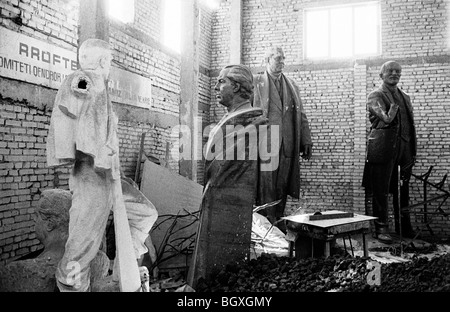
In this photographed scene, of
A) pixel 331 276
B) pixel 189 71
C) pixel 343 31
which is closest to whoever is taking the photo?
pixel 331 276

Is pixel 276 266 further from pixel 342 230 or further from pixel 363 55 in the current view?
pixel 363 55

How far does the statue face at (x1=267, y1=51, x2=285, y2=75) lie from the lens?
267 inches

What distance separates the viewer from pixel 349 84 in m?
9.89

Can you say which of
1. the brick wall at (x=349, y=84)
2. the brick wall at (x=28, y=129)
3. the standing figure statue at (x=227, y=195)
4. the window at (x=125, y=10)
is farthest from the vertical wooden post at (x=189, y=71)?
the standing figure statue at (x=227, y=195)

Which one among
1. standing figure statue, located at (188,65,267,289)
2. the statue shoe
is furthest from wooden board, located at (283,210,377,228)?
the statue shoe

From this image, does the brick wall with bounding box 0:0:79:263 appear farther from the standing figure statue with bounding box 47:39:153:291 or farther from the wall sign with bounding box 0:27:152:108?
the standing figure statue with bounding box 47:39:153:291

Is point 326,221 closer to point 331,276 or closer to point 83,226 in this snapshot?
point 331,276

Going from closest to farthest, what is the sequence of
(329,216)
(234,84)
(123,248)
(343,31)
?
(123,248) < (234,84) < (329,216) < (343,31)

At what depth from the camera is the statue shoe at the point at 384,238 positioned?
6911 mm

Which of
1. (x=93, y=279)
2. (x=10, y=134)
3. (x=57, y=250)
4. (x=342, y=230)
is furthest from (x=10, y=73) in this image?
(x=342, y=230)

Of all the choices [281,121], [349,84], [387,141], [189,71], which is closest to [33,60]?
[281,121]

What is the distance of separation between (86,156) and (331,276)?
2.62 meters

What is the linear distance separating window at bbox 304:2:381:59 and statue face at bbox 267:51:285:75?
Answer: 375cm

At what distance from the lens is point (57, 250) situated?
139 inches
